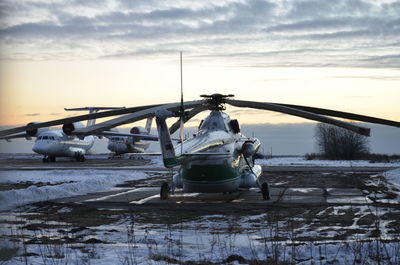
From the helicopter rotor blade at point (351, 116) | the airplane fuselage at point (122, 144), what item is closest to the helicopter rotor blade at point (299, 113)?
the helicopter rotor blade at point (351, 116)

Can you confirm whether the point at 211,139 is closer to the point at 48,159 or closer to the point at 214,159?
the point at 214,159

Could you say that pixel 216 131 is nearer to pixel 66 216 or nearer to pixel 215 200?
pixel 215 200

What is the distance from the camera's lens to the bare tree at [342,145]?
58.5m

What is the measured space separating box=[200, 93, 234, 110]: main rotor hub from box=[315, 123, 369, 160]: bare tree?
4358cm

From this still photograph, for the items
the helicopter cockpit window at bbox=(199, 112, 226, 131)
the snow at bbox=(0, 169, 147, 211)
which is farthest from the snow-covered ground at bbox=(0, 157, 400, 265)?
the helicopter cockpit window at bbox=(199, 112, 226, 131)

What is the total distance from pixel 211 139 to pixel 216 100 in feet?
6.69

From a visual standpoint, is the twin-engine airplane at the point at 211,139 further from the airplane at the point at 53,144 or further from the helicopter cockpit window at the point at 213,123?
the airplane at the point at 53,144

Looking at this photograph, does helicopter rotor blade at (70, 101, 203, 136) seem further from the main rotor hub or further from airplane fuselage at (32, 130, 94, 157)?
airplane fuselage at (32, 130, 94, 157)

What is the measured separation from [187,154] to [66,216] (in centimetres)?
350

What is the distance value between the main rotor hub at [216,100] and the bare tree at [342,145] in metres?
43.6

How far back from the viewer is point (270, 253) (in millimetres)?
7473

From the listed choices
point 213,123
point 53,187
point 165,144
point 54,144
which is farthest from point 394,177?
point 54,144

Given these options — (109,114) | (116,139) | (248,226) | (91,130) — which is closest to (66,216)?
(109,114)

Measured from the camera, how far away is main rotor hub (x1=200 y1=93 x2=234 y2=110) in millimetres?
15988
